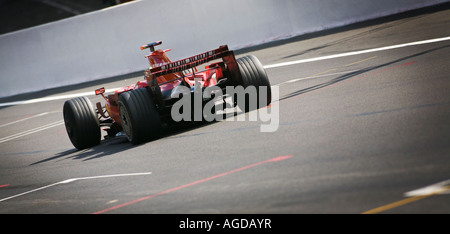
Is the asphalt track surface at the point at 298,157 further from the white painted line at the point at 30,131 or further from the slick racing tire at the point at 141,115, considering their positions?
the white painted line at the point at 30,131

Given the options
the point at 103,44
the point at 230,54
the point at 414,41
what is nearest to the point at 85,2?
the point at 103,44

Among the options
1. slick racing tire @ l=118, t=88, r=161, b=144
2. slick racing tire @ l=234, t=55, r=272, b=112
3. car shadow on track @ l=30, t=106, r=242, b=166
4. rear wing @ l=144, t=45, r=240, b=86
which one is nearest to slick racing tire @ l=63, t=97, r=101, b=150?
car shadow on track @ l=30, t=106, r=242, b=166

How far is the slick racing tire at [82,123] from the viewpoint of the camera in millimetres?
12570

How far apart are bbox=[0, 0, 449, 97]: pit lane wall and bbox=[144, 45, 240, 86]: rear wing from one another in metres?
10.6

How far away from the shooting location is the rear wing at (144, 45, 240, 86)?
1123 cm

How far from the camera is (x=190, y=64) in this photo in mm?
11336

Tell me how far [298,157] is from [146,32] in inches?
655

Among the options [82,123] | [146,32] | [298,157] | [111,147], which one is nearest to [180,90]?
[111,147]

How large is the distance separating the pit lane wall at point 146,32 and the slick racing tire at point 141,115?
38.0ft

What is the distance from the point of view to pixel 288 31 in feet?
72.8

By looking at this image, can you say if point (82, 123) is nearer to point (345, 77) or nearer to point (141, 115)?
point (141, 115)

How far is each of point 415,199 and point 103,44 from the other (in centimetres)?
1999

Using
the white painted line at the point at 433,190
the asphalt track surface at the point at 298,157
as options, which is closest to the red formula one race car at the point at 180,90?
the asphalt track surface at the point at 298,157
